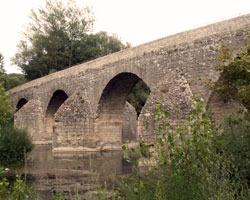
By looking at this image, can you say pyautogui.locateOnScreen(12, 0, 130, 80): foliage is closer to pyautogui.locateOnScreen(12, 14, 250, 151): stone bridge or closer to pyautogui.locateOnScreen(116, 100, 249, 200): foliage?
pyautogui.locateOnScreen(12, 14, 250, 151): stone bridge

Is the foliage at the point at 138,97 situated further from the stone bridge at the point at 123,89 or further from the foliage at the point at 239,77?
the foliage at the point at 239,77

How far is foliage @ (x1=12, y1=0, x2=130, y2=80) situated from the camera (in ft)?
92.8

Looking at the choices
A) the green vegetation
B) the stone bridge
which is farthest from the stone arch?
the green vegetation

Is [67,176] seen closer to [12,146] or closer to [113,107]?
[12,146]

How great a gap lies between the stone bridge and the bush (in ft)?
6.34

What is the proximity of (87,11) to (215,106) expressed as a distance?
74.9ft

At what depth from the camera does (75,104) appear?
13.6m

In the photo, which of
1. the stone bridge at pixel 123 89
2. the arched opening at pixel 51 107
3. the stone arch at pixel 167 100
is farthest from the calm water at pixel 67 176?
the arched opening at pixel 51 107

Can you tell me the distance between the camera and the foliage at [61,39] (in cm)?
2830

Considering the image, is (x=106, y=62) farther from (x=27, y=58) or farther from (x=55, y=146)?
(x=27, y=58)

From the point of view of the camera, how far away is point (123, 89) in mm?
13836

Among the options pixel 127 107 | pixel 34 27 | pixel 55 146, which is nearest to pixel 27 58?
pixel 34 27

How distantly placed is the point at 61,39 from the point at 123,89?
17.0 m

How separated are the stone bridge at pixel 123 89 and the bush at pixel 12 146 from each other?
193cm
